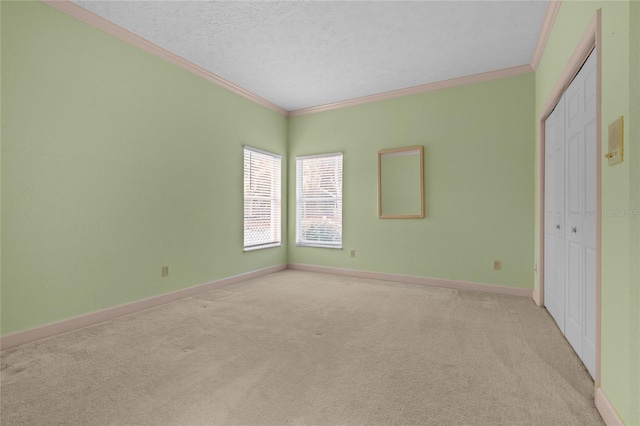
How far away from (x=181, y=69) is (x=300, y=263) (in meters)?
3.47

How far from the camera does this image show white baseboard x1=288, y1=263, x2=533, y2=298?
12.5ft

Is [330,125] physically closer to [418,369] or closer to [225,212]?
[225,212]

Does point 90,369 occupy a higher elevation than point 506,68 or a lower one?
lower

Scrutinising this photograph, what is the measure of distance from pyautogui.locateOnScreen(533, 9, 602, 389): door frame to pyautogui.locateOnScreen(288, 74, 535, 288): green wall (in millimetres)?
325

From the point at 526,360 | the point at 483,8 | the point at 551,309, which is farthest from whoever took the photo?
the point at 551,309

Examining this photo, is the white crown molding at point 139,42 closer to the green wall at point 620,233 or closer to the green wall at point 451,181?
the green wall at point 451,181

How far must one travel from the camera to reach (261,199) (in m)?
4.98

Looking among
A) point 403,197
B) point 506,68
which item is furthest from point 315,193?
point 506,68

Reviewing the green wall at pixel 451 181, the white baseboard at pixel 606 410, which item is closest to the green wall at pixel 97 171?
the green wall at pixel 451 181

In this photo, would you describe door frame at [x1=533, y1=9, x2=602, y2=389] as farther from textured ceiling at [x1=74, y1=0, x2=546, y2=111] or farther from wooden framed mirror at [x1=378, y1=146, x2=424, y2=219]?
wooden framed mirror at [x1=378, y1=146, x2=424, y2=219]

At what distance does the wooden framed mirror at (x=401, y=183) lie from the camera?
4418 millimetres

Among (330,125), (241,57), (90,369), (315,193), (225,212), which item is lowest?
(90,369)

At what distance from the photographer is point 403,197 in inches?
179

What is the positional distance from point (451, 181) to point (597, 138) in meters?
2.57
